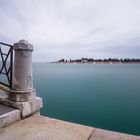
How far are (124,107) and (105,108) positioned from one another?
190cm

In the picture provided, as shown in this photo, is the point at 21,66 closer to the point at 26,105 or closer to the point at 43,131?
the point at 26,105

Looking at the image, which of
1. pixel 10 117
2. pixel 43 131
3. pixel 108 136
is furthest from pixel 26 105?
pixel 108 136

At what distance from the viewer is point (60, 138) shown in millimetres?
2887

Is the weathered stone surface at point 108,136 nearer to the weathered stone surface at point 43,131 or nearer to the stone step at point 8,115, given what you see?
the weathered stone surface at point 43,131

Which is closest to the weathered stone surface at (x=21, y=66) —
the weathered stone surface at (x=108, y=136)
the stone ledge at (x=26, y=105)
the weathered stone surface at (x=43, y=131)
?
the stone ledge at (x=26, y=105)

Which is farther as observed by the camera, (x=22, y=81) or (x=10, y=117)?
→ (x=22, y=81)

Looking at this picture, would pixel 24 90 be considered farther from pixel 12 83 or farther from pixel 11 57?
pixel 11 57

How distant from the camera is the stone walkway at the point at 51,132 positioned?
2910mm

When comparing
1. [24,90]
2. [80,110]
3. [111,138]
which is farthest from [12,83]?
[80,110]

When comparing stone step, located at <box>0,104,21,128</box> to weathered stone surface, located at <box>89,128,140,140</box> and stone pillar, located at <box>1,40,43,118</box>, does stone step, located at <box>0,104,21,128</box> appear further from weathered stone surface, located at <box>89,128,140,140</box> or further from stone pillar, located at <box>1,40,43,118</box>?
weathered stone surface, located at <box>89,128,140,140</box>

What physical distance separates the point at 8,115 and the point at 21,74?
3.40 ft

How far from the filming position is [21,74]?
12.8 ft

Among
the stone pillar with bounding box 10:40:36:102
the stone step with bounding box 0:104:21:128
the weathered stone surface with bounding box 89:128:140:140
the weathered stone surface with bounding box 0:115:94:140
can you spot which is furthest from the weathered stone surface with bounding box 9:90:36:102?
the weathered stone surface with bounding box 89:128:140:140

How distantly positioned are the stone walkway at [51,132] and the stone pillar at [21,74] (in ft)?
2.11
